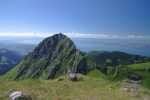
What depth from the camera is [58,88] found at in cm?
2584

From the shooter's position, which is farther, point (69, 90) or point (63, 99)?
point (69, 90)

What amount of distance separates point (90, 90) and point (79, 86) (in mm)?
2521

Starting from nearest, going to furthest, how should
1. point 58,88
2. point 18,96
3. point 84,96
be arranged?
point 18,96 → point 84,96 → point 58,88

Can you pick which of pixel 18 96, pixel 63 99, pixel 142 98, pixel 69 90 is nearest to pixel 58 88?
pixel 69 90

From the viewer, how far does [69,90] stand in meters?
25.3


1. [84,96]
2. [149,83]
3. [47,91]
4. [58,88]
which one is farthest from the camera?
[149,83]

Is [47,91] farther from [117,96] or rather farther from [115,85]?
[115,85]

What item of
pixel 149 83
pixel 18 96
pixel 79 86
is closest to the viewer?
pixel 18 96

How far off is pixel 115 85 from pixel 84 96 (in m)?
7.86

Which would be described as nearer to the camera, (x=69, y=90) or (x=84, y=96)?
(x=84, y=96)

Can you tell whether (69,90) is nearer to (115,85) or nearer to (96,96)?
(96,96)

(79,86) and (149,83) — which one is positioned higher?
(79,86)

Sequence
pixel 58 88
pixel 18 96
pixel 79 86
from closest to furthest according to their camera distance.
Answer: pixel 18 96
pixel 58 88
pixel 79 86

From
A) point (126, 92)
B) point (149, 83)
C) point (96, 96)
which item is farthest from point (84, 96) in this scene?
point (149, 83)
